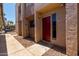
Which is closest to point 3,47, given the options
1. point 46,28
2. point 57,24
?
point 46,28

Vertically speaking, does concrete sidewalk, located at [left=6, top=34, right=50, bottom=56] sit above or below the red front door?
below

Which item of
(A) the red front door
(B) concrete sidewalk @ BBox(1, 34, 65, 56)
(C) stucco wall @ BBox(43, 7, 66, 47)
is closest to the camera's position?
(B) concrete sidewalk @ BBox(1, 34, 65, 56)

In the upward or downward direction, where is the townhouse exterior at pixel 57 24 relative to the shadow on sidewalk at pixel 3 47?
upward

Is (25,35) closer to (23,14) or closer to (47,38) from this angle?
(23,14)

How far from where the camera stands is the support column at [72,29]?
4.11 meters

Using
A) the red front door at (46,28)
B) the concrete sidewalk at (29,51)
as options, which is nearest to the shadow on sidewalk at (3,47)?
the concrete sidewalk at (29,51)

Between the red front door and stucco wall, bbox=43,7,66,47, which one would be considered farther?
the red front door

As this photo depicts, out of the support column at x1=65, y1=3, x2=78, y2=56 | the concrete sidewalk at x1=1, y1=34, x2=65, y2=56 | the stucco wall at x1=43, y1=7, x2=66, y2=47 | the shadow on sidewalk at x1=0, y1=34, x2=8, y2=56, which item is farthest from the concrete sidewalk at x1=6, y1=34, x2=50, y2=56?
the support column at x1=65, y1=3, x2=78, y2=56

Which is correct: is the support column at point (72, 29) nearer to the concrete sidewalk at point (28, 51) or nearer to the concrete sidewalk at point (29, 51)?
the concrete sidewalk at point (29, 51)

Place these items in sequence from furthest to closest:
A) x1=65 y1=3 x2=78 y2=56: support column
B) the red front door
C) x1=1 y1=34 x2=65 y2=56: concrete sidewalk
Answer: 1. the red front door
2. x1=1 y1=34 x2=65 y2=56: concrete sidewalk
3. x1=65 y1=3 x2=78 y2=56: support column

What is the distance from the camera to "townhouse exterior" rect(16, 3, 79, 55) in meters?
4.17

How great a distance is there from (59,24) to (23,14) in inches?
222

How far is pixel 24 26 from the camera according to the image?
39.4 feet

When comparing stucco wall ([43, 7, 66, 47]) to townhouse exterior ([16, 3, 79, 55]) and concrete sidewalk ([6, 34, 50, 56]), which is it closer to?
townhouse exterior ([16, 3, 79, 55])
